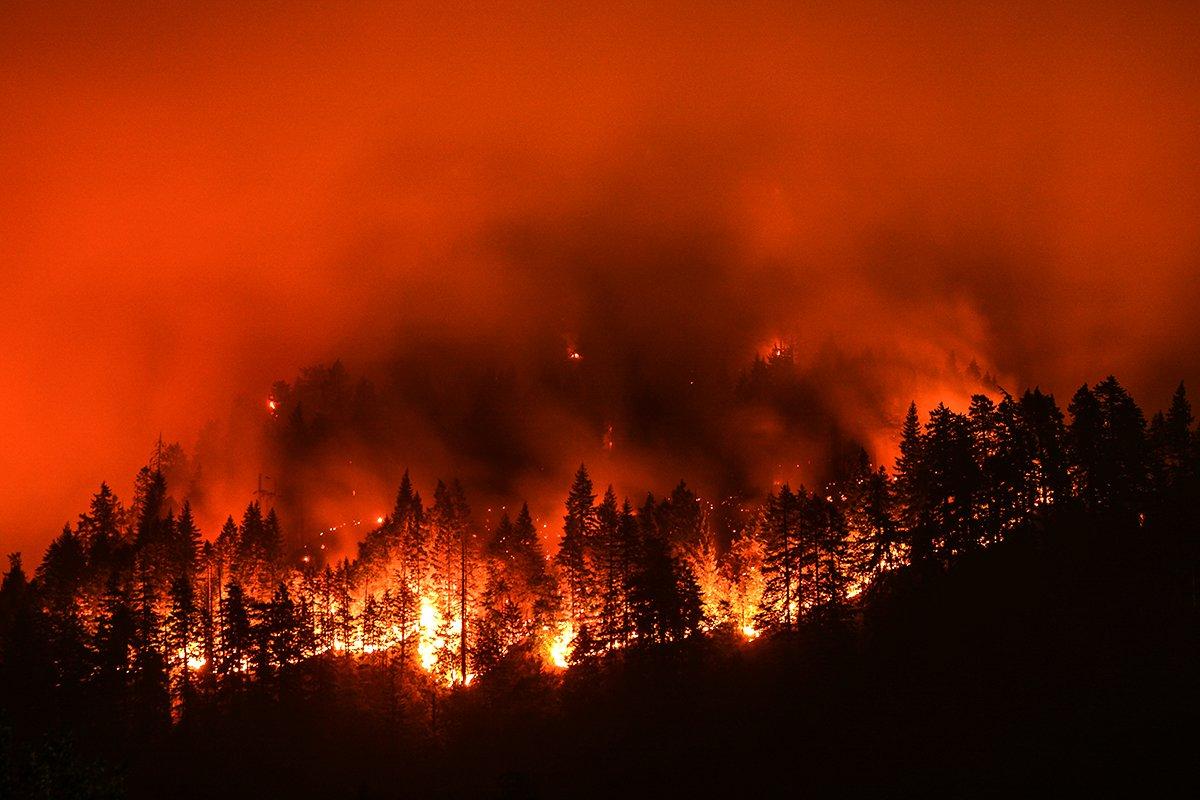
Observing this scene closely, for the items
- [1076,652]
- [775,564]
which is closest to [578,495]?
[775,564]

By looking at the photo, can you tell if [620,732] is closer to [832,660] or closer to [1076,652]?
[832,660]

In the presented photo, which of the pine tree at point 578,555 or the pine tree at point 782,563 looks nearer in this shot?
the pine tree at point 782,563

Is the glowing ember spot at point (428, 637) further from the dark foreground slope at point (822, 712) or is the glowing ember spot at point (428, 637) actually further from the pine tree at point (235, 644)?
the pine tree at point (235, 644)

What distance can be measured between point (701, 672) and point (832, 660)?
460 inches

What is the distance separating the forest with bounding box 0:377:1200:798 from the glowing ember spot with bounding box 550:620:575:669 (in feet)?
1.36

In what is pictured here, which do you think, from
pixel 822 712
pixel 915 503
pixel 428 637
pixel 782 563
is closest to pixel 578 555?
pixel 428 637

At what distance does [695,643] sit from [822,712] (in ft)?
49.5

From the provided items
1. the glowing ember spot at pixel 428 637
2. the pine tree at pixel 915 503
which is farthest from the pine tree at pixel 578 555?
the pine tree at pixel 915 503

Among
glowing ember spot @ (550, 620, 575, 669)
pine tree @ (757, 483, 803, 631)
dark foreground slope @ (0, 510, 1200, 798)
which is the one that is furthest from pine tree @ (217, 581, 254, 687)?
pine tree @ (757, 483, 803, 631)

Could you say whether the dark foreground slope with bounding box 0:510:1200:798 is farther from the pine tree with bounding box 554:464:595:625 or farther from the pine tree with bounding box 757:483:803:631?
the pine tree with bounding box 554:464:595:625

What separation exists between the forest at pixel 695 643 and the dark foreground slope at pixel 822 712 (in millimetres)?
243

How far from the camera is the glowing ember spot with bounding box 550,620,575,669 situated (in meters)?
97.1

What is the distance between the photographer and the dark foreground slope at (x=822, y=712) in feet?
227

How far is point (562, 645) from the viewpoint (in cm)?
9862
